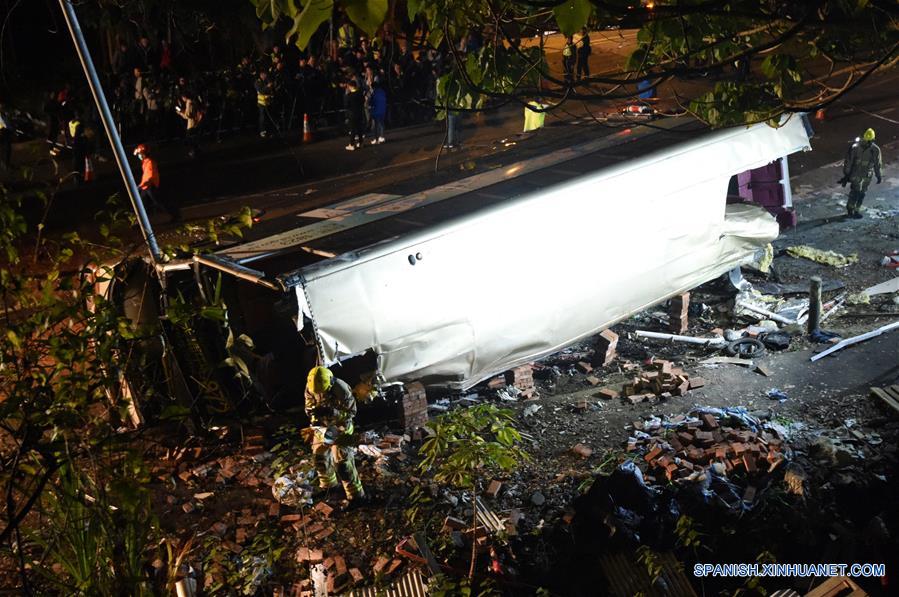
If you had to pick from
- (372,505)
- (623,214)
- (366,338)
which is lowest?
(372,505)

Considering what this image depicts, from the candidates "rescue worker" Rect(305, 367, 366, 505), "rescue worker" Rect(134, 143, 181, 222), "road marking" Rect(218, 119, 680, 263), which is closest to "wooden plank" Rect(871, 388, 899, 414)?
"road marking" Rect(218, 119, 680, 263)

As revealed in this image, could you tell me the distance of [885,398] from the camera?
6.76 metres

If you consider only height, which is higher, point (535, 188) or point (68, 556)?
point (535, 188)

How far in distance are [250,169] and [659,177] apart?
8803mm

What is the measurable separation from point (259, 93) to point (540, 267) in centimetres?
1009

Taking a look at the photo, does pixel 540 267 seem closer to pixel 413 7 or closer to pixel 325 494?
pixel 325 494

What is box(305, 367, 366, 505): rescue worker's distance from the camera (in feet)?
19.5

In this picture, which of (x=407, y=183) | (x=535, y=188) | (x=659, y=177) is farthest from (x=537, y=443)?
(x=407, y=183)

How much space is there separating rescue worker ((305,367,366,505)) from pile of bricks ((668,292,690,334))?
4953 millimetres

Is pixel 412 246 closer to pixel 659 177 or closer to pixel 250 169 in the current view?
pixel 659 177

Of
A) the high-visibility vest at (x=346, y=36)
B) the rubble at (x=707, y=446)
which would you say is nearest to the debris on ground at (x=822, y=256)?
the rubble at (x=707, y=446)

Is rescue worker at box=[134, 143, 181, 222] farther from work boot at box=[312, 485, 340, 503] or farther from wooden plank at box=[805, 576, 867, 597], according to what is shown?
wooden plank at box=[805, 576, 867, 597]

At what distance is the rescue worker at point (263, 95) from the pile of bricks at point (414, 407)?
10164 millimetres

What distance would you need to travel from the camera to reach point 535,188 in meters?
7.59
